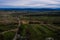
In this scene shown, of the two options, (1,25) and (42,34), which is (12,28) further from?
(42,34)

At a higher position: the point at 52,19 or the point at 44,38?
the point at 52,19

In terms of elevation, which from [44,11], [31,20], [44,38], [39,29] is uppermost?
[44,11]

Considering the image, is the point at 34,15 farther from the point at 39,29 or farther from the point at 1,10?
the point at 1,10

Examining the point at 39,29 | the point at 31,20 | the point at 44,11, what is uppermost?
the point at 44,11

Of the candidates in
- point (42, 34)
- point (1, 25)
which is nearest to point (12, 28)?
point (1, 25)

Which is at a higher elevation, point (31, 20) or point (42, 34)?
point (31, 20)

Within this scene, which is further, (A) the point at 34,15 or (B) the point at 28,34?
(A) the point at 34,15

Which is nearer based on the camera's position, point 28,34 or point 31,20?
point 28,34

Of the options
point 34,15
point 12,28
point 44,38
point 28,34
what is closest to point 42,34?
point 44,38
